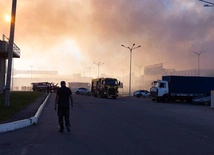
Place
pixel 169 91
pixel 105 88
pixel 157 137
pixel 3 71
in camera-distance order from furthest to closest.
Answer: pixel 105 88, pixel 3 71, pixel 169 91, pixel 157 137

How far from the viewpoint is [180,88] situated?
39469 mm

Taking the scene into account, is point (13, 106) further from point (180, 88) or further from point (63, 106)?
point (180, 88)

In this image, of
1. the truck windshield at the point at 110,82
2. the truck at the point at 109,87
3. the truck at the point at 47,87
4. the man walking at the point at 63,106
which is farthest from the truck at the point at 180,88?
the truck at the point at 47,87

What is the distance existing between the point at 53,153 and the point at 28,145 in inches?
56.0

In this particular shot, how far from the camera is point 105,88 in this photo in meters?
46.0

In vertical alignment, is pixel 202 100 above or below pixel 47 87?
below

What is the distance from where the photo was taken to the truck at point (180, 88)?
39.2 meters

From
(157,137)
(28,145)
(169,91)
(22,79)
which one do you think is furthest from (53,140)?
(22,79)

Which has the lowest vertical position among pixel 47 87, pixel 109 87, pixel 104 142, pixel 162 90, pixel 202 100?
pixel 104 142

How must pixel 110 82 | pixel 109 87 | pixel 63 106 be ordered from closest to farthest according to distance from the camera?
pixel 63 106 → pixel 109 87 → pixel 110 82

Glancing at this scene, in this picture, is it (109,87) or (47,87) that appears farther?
(47,87)

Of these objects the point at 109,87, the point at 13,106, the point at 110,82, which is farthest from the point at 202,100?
the point at 13,106

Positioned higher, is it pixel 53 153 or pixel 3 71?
pixel 3 71

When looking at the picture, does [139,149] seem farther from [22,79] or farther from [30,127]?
[22,79]
